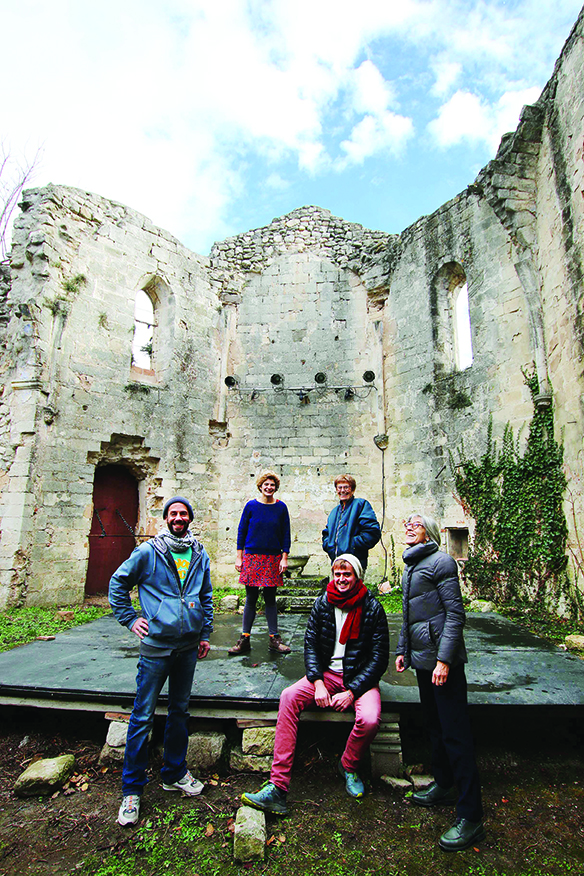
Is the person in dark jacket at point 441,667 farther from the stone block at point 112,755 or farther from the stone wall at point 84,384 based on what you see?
the stone wall at point 84,384

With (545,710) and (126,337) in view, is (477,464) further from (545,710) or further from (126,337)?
(126,337)

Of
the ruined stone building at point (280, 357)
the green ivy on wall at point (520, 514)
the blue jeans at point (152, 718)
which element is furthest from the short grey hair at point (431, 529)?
the green ivy on wall at point (520, 514)

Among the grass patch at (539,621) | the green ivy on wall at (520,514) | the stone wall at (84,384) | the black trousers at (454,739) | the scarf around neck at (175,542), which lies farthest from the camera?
the stone wall at (84,384)

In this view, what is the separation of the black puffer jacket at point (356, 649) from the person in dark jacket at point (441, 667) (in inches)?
6.8

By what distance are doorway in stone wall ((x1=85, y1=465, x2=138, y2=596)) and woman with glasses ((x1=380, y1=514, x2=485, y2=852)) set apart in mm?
8341

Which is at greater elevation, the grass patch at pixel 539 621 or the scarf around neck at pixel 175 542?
the scarf around neck at pixel 175 542

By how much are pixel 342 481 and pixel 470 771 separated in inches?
97.6

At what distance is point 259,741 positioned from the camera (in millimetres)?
3584

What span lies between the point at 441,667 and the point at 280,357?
32.9ft

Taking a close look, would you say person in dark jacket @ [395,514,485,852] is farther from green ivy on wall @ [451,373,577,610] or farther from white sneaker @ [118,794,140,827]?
green ivy on wall @ [451,373,577,610]

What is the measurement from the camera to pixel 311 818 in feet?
9.93

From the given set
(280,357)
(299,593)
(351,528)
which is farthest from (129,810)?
(280,357)

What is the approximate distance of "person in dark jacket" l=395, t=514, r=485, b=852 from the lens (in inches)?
111

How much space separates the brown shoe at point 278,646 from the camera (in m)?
5.02
